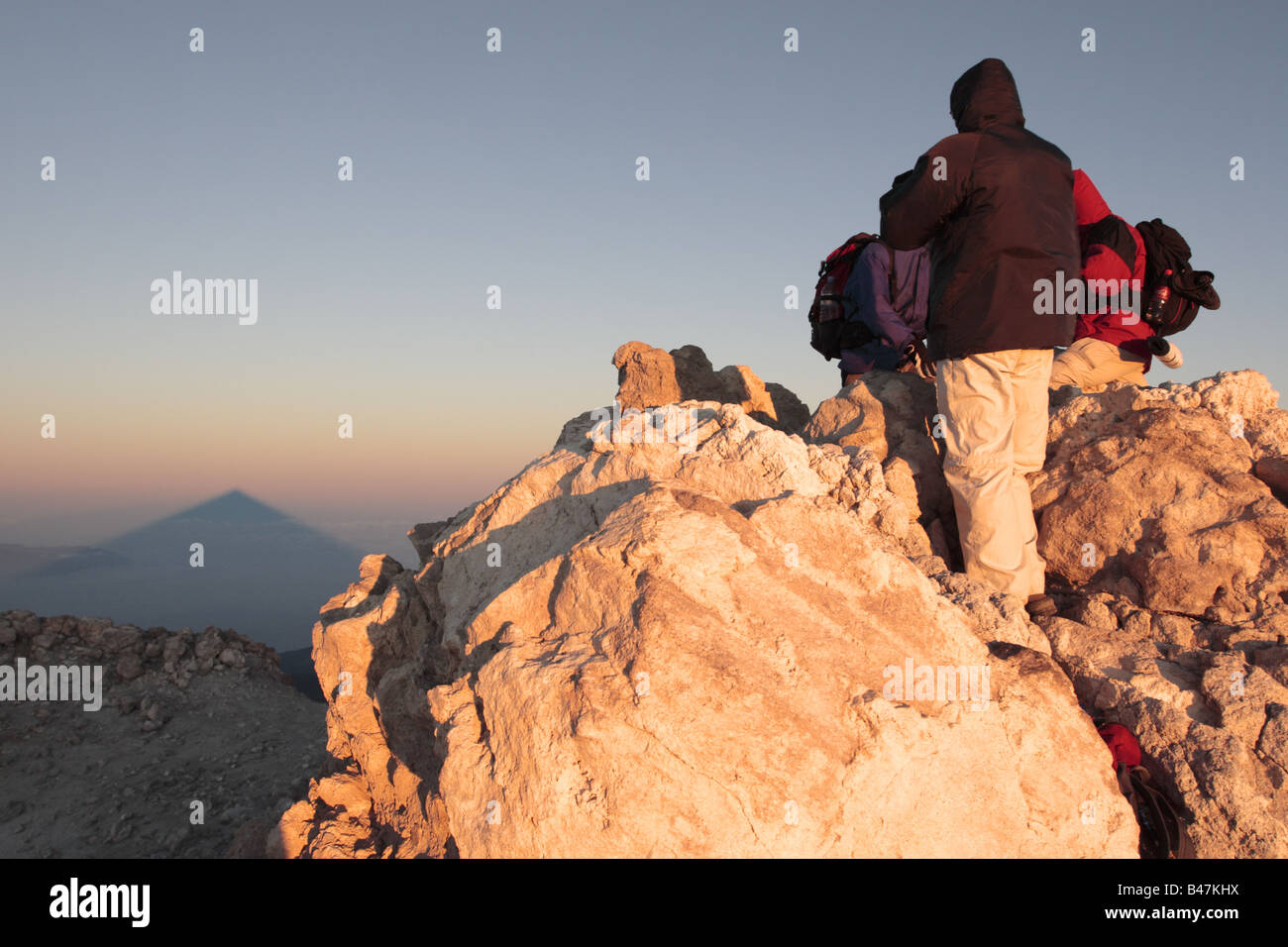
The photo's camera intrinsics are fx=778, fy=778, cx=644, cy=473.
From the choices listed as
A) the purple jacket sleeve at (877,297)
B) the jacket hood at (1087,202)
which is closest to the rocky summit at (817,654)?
the purple jacket sleeve at (877,297)

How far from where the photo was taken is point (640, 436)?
4148mm

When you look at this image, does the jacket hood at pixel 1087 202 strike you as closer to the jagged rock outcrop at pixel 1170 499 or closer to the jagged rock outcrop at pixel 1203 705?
the jagged rock outcrop at pixel 1170 499

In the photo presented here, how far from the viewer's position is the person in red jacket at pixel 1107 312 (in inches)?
189

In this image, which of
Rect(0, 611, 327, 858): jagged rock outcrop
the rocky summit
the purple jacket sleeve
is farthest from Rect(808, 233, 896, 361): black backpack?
Rect(0, 611, 327, 858): jagged rock outcrop

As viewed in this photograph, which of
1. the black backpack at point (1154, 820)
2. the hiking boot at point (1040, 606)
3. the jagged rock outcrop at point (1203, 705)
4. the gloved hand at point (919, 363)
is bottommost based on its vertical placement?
the black backpack at point (1154, 820)

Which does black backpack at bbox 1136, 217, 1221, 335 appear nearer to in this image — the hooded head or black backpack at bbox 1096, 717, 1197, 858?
the hooded head

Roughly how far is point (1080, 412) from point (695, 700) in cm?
348

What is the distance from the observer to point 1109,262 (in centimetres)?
480

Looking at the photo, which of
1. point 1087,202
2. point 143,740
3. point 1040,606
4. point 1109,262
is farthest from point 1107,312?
point 143,740

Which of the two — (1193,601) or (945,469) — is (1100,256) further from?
(1193,601)

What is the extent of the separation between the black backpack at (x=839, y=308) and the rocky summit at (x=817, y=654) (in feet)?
4.05

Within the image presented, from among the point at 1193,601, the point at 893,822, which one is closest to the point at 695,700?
the point at 893,822

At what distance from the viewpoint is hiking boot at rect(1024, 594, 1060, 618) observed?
4250mm

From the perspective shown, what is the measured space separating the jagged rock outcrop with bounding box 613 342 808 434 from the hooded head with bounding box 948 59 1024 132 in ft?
9.75
